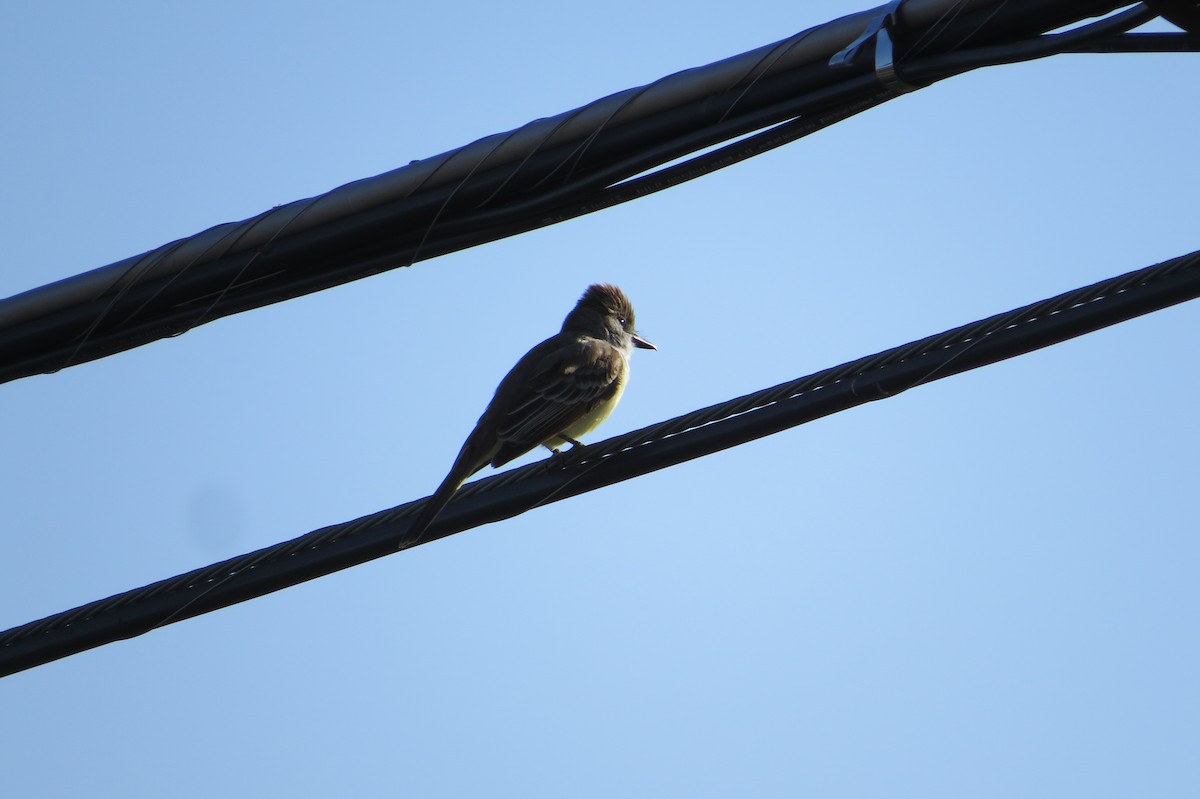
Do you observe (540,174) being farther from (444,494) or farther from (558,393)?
(558,393)

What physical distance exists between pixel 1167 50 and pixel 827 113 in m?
1.03

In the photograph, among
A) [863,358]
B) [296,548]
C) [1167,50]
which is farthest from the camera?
[296,548]

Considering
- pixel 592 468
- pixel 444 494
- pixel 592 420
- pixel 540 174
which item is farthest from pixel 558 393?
pixel 540 174

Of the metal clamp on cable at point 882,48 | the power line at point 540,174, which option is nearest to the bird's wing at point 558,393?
the power line at point 540,174

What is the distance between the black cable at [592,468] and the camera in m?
4.75

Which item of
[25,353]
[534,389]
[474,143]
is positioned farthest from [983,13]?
[534,389]

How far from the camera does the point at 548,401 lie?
8.20 metres

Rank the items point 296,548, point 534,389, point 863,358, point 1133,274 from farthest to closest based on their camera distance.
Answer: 1. point 534,389
2. point 296,548
3. point 863,358
4. point 1133,274

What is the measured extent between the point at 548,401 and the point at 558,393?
0.14 meters

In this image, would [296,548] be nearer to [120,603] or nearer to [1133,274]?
[120,603]

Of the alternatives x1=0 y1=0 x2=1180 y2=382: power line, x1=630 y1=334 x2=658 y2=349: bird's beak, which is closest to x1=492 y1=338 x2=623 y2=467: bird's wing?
x1=630 y1=334 x2=658 y2=349: bird's beak

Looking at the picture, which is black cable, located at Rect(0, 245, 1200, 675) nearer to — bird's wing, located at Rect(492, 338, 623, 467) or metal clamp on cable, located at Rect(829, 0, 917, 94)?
metal clamp on cable, located at Rect(829, 0, 917, 94)

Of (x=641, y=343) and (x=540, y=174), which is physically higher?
(x=641, y=343)

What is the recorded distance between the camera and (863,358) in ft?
16.4
